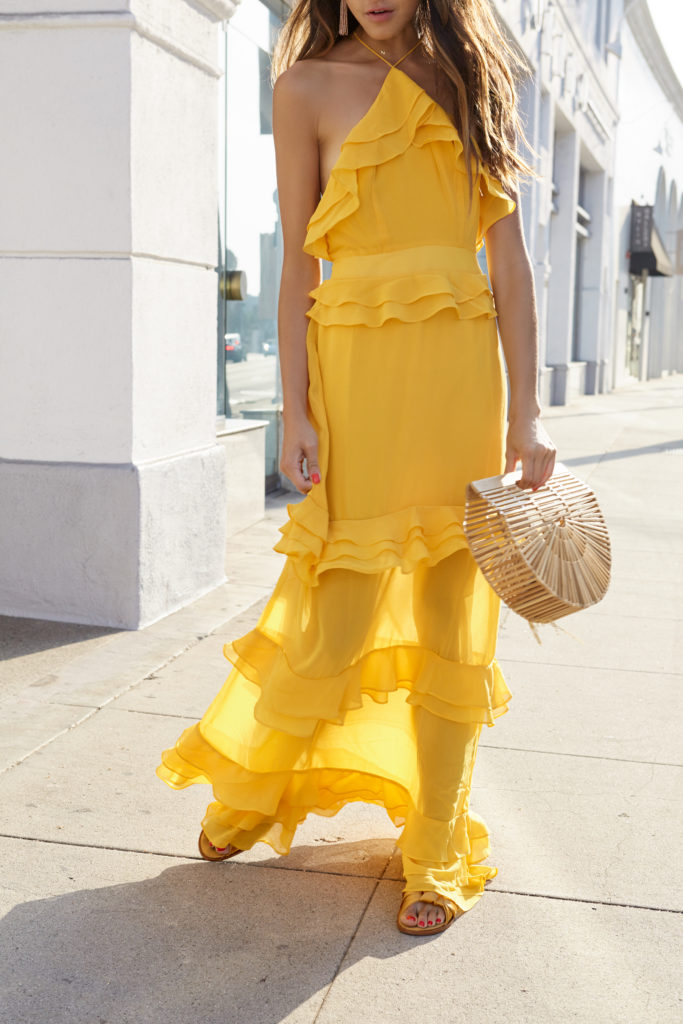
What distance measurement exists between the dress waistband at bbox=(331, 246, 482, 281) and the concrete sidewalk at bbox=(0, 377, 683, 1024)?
1.30 metres

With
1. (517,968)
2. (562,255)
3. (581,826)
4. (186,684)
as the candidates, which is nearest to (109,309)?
(186,684)

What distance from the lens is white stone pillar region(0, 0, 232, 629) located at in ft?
13.5

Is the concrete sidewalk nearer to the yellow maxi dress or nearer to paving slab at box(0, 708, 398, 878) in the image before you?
paving slab at box(0, 708, 398, 878)

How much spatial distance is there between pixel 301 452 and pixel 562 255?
18777 millimetres

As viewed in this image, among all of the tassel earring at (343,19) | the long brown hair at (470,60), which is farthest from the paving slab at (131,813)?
the tassel earring at (343,19)

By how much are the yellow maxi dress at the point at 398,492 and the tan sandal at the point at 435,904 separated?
0.02 m

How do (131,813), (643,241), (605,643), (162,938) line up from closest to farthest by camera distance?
(162,938) < (131,813) < (605,643) < (643,241)

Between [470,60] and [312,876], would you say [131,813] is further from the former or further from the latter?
[470,60]

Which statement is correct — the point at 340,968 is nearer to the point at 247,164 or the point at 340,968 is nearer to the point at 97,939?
the point at 97,939

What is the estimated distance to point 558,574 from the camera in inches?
82.4

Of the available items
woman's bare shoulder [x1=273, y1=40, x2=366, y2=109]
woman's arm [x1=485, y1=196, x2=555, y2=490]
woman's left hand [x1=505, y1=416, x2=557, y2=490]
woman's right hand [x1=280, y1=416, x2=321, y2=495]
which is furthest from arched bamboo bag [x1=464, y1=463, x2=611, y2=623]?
woman's bare shoulder [x1=273, y1=40, x2=366, y2=109]

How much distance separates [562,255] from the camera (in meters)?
20.1

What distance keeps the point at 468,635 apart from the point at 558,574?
35 cm

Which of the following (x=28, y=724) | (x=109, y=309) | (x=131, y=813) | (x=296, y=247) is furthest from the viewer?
(x=109, y=309)
